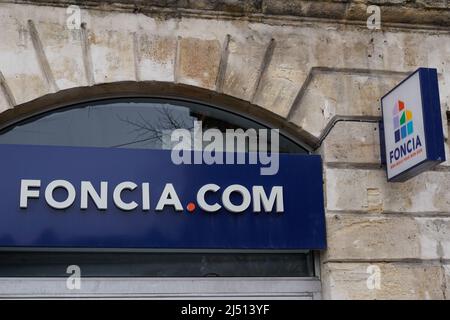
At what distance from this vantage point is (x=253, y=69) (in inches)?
291

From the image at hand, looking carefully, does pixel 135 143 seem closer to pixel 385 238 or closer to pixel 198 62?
pixel 198 62

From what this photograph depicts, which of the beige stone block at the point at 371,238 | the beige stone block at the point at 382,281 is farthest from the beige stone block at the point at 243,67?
the beige stone block at the point at 382,281

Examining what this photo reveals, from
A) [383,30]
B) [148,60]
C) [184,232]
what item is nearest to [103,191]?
[184,232]

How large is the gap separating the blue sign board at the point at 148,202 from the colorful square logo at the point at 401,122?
2.69ft

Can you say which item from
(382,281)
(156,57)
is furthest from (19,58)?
(382,281)

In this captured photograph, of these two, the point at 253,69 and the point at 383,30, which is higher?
the point at 383,30

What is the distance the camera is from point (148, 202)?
6848 mm

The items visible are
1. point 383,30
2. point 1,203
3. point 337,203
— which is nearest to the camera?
point 1,203

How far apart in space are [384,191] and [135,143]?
2.35m

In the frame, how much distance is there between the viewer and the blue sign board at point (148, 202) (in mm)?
6648

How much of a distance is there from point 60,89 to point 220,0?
1.73 m

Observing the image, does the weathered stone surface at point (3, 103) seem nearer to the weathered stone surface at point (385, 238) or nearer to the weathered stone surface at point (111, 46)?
the weathered stone surface at point (111, 46)

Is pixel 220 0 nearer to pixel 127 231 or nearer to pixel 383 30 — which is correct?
pixel 383 30

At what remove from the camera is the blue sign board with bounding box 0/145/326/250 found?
6648 mm
